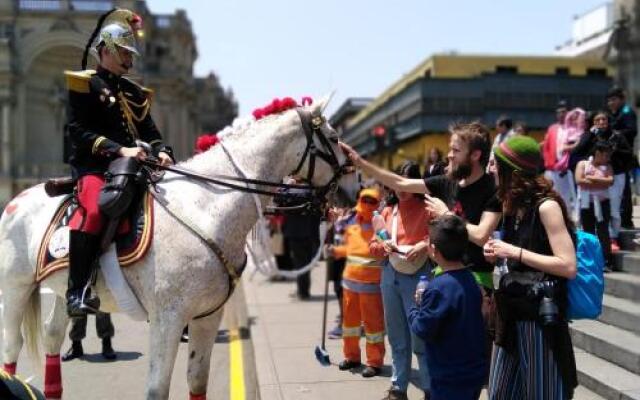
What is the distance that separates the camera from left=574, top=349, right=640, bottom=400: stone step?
5332 mm

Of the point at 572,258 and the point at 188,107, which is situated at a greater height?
the point at 188,107

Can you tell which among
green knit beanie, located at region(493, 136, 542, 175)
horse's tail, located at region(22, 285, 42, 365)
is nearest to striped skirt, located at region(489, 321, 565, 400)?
green knit beanie, located at region(493, 136, 542, 175)

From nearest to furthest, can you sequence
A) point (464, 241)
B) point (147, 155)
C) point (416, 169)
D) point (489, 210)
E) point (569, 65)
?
point (464, 241)
point (489, 210)
point (147, 155)
point (416, 169)
point (569, 65)

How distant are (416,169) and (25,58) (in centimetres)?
4421

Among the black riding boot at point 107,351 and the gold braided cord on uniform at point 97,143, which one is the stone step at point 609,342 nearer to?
the gold braided cord on uniform at point 97,143

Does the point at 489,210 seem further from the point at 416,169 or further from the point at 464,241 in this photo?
the point at 416,169

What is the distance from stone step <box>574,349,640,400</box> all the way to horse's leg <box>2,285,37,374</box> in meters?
4.69

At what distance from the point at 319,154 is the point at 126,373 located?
4213 millimetres

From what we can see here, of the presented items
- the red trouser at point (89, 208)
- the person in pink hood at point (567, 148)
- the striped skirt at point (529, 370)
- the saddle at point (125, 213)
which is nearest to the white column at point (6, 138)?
the person in pink hood at point (567, 148)

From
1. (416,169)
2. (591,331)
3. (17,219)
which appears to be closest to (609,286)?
(591,331)

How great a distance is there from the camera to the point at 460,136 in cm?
476

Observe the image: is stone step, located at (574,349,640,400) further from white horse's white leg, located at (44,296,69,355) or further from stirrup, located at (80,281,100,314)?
white horse's white leg, located at (44,296,69,355)

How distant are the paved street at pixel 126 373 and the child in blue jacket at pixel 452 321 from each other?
351 centimetres

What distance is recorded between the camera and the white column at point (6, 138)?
44.1m
